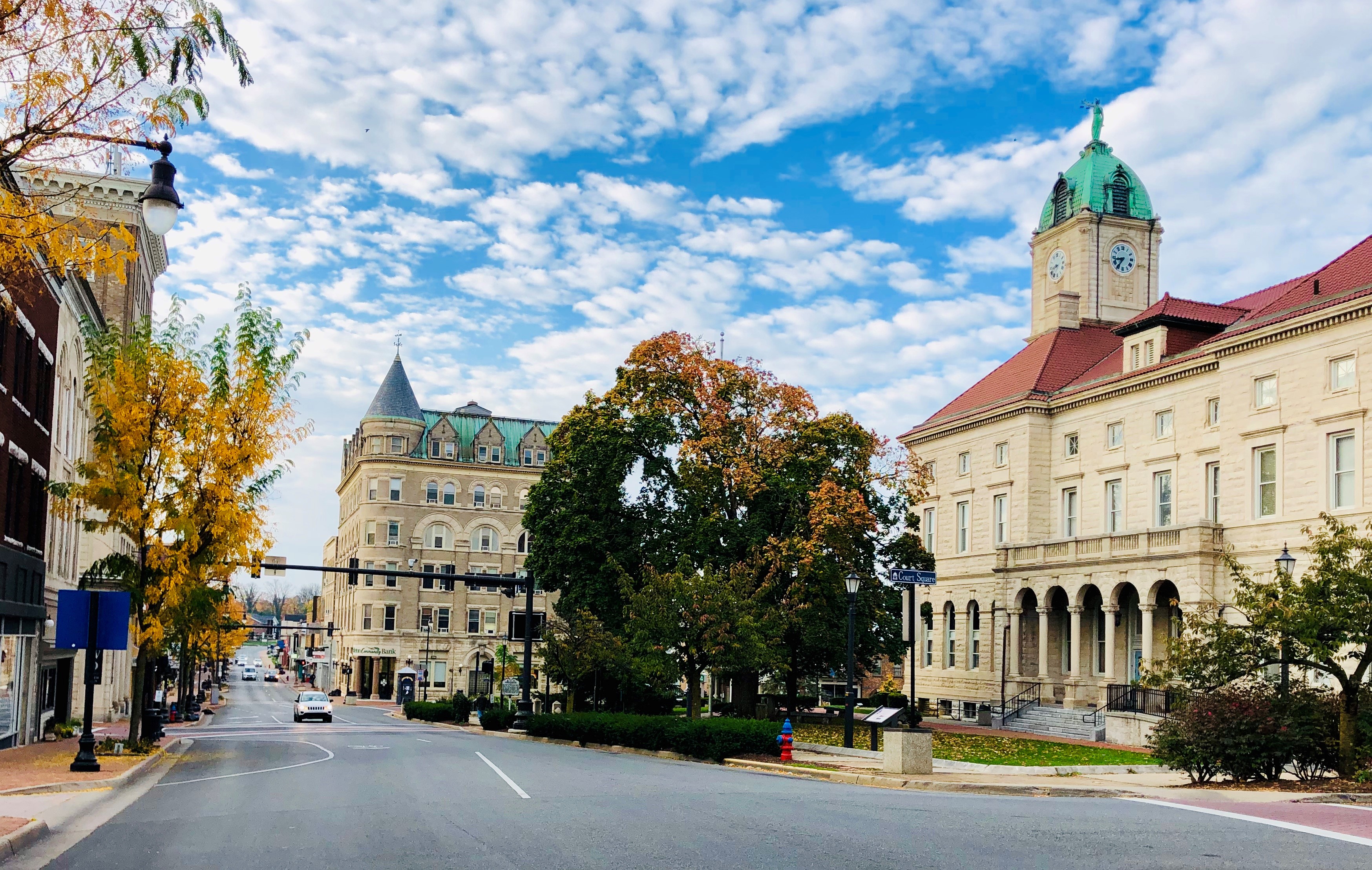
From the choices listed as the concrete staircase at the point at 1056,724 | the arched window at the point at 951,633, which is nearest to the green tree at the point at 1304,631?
the concrete staircase at the point at 1056,724

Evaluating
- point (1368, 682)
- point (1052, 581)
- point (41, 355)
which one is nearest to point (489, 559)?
point (1052, 581)

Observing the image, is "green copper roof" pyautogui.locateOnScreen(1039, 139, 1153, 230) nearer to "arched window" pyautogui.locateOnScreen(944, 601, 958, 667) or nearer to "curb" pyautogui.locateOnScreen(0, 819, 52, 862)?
"arched window" pyautogui.locateOnScreen(944, 601, 958, 667)

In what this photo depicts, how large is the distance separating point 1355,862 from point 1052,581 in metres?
42.0

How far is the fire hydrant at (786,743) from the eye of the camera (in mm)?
28453

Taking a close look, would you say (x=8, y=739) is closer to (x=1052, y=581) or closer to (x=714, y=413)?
(x=714, y=413)

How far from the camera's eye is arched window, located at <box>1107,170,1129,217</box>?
64.8 metres

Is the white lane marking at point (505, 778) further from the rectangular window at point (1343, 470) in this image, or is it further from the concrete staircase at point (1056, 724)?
the rectangular window at point (1343, 470)

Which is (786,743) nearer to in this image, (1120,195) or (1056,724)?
(1056,724)

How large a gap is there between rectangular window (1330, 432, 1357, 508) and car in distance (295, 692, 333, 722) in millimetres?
43991

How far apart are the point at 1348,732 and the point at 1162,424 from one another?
28.8 meters

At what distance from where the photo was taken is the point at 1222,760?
2219cm

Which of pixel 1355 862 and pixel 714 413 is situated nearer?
pixel 1355 862

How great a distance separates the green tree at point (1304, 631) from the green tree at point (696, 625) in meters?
14.2

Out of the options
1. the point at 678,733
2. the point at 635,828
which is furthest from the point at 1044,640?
the point at 635,828
